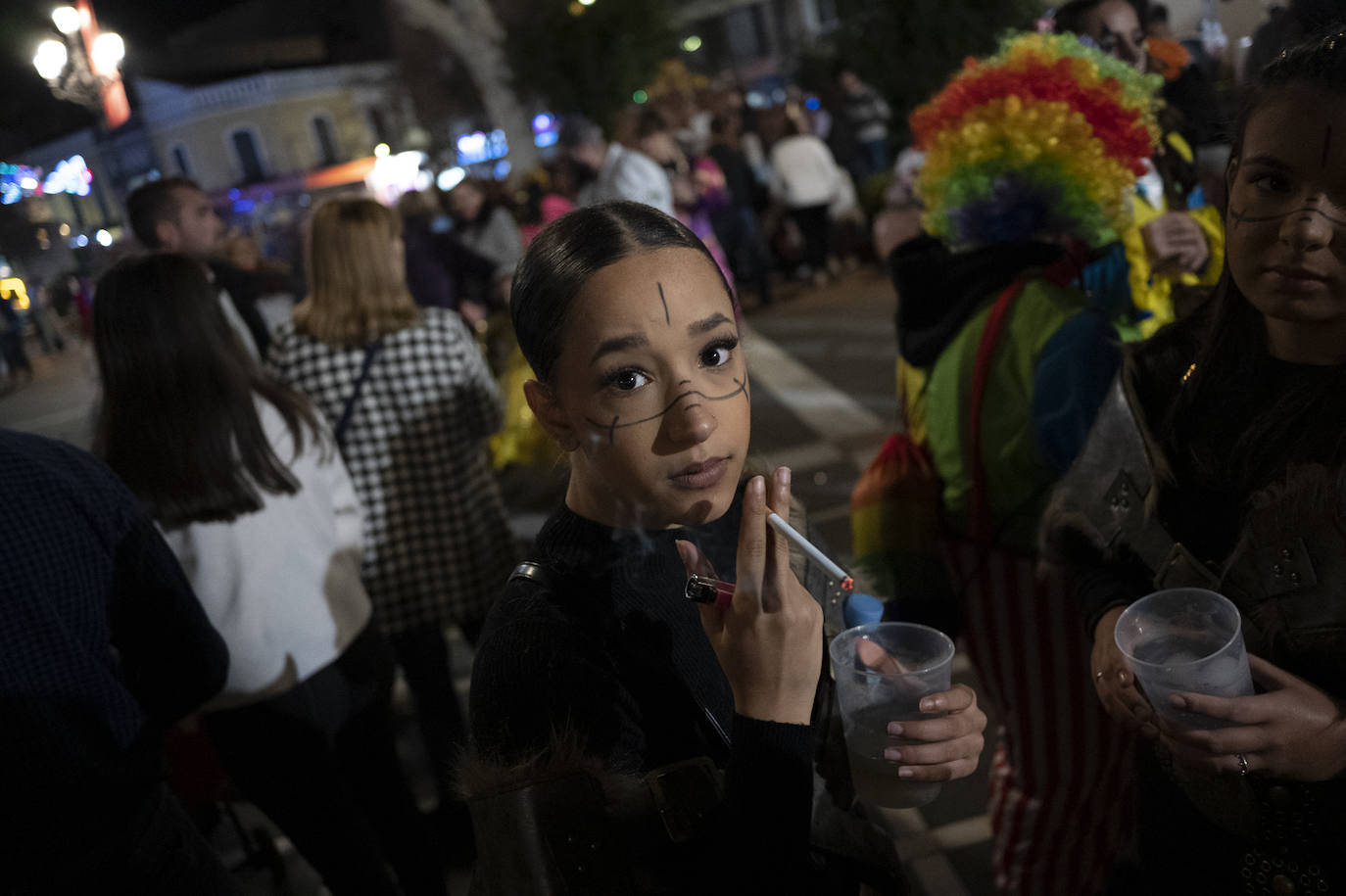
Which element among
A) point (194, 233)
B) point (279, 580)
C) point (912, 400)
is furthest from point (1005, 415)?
point (194, 233)

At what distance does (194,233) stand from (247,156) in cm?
72

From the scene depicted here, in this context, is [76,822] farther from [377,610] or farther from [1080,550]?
[1080,550]

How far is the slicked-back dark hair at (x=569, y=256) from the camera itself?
1037 mm

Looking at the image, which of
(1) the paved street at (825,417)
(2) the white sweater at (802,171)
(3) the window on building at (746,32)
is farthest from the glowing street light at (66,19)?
(3) the window on building at (746,32)

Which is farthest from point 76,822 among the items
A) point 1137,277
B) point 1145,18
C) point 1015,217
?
point 1145,18

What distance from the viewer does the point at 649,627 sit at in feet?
3.58

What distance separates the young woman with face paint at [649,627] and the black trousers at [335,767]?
52.8 inches

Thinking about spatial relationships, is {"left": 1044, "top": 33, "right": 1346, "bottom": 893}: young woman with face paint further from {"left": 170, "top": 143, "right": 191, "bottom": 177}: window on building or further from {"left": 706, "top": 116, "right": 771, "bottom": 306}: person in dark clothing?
{"left": 706, "top": 116, "right": 771, "bottom": 306}: person in dark clothing

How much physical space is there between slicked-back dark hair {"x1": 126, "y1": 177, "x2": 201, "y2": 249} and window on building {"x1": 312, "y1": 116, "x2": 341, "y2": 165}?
43 centimetres

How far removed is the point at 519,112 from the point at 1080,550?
498 inches

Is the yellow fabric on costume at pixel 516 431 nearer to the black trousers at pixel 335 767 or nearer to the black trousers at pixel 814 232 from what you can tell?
the black trousers at pixel 335 767

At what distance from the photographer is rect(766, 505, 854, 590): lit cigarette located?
901 mm

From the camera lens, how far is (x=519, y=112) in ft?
42.4

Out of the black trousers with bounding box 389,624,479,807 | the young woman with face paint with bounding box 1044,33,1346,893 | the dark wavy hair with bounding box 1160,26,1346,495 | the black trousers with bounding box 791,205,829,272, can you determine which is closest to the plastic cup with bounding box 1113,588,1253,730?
the young woman with face paint with bounding box 1044,33,1346,893
